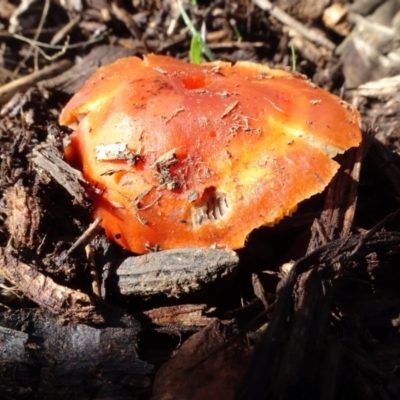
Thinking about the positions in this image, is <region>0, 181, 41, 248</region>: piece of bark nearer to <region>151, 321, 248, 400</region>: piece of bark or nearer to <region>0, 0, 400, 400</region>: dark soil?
<region>0, 0, 400, 400</region>: dark soil

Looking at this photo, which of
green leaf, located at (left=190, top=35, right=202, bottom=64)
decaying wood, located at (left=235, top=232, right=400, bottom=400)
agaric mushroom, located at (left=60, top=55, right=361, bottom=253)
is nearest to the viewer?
decaying wood, located at (left=235, top=232, right=400, bottom=400)

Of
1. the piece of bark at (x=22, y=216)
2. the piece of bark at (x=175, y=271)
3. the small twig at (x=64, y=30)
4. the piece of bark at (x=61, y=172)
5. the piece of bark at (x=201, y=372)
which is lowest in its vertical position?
the piece of bark at (x=201, y=372)

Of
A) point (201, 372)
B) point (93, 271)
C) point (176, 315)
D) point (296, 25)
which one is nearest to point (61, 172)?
point (93, 271)

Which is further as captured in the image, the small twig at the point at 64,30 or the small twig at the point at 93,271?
the small twig at the point at 64,30

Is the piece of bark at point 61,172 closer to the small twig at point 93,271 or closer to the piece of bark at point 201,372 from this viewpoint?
the small twig at point 93,271

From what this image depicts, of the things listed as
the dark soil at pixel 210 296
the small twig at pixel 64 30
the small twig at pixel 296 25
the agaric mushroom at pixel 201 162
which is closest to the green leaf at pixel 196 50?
the small twig at pixel 296 25

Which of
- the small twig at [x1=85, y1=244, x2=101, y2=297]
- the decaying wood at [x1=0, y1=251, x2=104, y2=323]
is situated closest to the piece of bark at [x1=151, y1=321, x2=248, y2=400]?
the decaying wood at [x1=0, y1=251, x2=104, y2=323]

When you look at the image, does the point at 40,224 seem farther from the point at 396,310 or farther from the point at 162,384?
the point at 396,310
